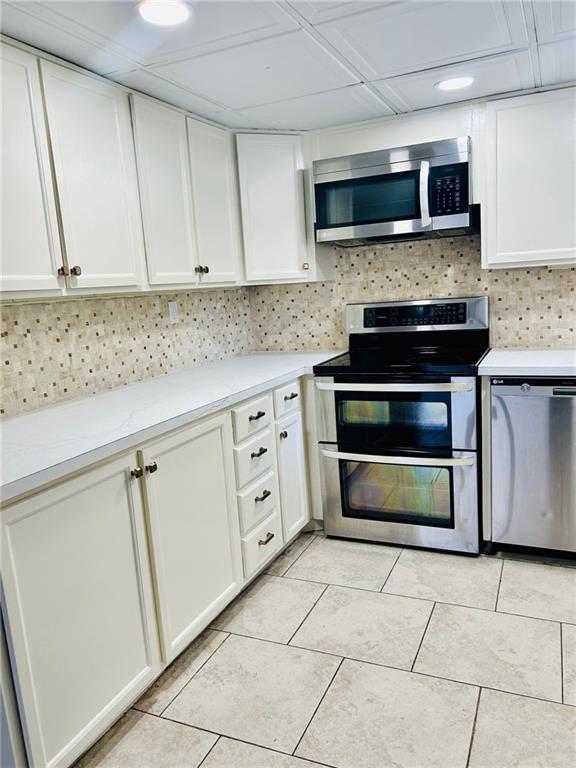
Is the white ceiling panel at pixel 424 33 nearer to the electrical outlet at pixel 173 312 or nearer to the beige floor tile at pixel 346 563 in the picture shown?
the electrical outlet at pixel 173 312

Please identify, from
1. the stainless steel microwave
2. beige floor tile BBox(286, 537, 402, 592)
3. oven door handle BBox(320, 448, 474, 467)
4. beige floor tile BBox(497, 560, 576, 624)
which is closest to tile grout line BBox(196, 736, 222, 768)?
beige floor tile BBox(286, 537, 402, 592)

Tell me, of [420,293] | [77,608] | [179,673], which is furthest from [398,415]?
[77,608]

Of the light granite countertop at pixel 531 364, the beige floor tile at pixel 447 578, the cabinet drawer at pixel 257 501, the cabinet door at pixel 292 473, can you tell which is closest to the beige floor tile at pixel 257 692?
the cabinet drawer at pixel 257 501

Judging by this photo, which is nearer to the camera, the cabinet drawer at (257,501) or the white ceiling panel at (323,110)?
the cabinet drawer at (257,501)

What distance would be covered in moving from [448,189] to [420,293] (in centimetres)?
61

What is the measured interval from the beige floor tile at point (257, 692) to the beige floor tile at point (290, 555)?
1.74ft

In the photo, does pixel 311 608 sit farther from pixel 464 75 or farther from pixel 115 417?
pixel 464 75

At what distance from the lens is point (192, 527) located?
206 centimetres

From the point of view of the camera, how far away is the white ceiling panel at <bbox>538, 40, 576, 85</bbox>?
2156 mm

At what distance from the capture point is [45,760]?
1.48 metres

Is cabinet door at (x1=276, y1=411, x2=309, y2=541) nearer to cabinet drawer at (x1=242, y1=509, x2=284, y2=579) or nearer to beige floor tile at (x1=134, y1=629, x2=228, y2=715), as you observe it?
cabinet drawer at (x1=242, y1=509, x2=284, y2=579)

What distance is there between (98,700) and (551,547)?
6.35ft

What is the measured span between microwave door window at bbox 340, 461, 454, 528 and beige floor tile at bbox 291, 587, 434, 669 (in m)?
0.48

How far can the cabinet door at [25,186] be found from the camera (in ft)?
5.84
